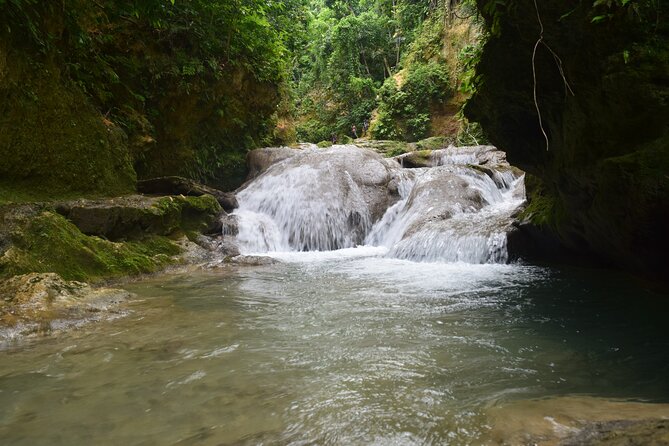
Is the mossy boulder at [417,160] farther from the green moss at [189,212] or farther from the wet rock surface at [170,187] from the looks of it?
the green moss at [189,212]

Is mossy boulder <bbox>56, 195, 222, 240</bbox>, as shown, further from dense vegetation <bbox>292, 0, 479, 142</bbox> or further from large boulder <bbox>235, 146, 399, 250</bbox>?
dense vegetation <bbox>292, 0, 479, 142</bbox>

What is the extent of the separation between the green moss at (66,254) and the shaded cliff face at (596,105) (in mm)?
5203

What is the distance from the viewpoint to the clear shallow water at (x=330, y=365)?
1901 mm

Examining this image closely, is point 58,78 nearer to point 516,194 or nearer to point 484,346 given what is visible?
point 484,346

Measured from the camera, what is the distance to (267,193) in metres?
11.3

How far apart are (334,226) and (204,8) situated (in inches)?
233

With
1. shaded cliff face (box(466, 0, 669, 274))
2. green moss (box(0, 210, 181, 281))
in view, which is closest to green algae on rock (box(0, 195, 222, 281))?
green moss (box(0, 210, 181, 281))

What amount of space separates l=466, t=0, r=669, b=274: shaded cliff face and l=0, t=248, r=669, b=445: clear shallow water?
2.99ft

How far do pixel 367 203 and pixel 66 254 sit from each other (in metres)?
7.32

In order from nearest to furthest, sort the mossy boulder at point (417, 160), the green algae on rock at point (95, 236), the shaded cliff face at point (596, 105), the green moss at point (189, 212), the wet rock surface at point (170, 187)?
1. the shaded cliff face at point (596, 105)
2. the green algae on rock at point (95, 236)
3. the green moss at point (189, 212)
4. the wet rock surface at point (170, 187)
5. the mossy boulder at point (417, 160)

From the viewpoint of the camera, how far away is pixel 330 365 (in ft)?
8.66

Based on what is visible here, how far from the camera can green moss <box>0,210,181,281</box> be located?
4676 millimetres

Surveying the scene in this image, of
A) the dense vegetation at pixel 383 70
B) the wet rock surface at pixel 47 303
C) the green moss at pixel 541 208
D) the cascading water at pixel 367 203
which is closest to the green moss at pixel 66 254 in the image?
the wet rock surface at pixel 47 303

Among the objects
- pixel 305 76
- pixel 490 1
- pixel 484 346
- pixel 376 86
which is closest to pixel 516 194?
pixel 490 1
